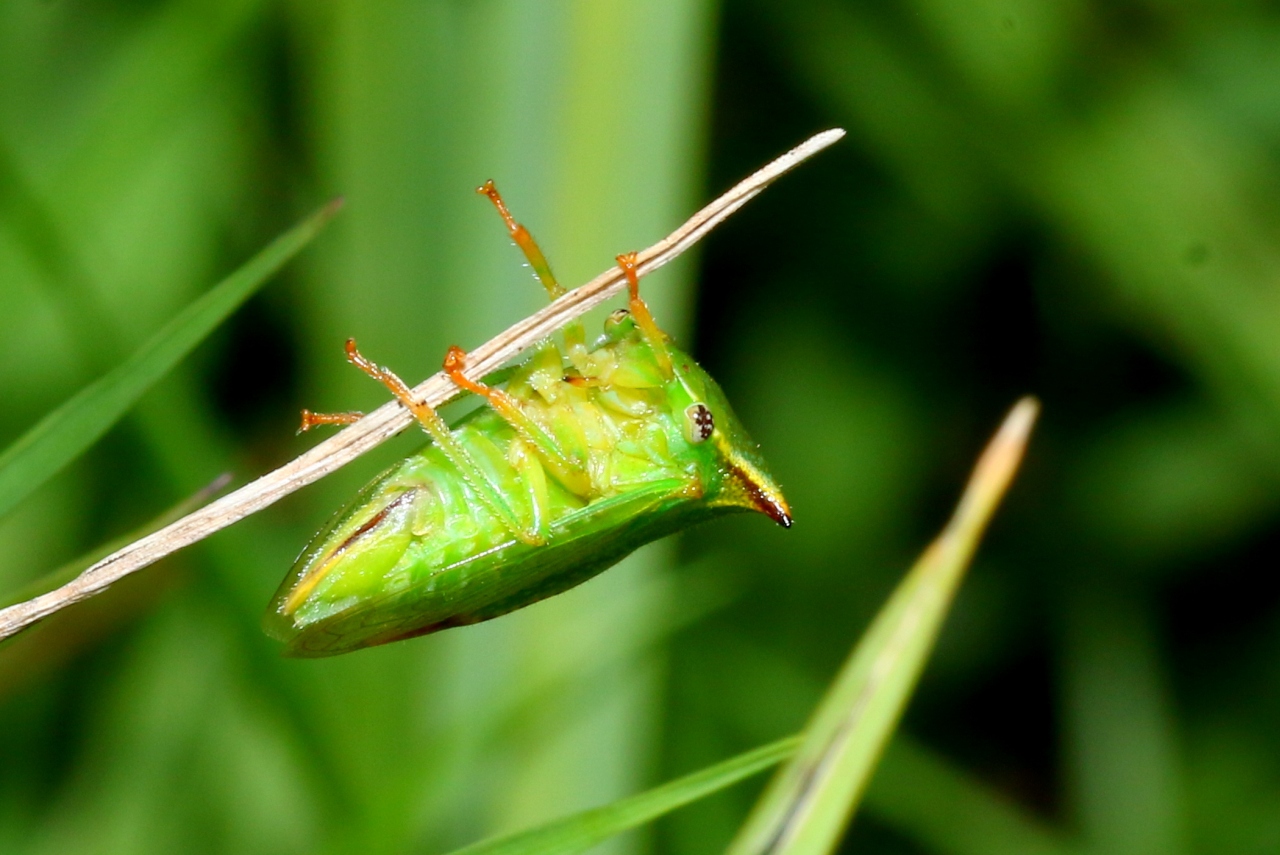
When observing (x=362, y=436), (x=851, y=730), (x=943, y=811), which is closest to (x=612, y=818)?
(x=851, y=730)

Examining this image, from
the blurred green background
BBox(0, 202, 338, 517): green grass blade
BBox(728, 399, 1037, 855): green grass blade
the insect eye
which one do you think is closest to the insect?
the insect eye

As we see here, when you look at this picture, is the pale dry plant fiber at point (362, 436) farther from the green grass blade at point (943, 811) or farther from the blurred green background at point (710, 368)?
the green grass blade at point (943, 811)

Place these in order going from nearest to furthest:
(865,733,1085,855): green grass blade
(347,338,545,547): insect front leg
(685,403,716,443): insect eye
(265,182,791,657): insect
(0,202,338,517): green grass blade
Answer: (0,202,338,517): green grass blade < (347,338,545,547): insect front leg < (265,182,791,657): insect < (685,403,716,443): insect eye < (865,733,1085,855): green grass blade

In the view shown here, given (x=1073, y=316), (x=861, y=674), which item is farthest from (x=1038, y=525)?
(x=861, y=674)

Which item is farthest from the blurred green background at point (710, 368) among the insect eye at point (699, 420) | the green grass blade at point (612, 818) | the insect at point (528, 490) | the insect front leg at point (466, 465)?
the green grass blade at point (612, 818)

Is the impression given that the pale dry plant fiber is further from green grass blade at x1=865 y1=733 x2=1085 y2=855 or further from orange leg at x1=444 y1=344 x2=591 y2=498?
green grass blade at x1=865 y1=733 x2=1085 y2=855

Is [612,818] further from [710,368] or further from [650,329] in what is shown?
[710,368]
